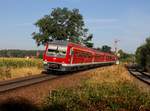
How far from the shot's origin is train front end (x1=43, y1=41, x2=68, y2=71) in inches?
1334

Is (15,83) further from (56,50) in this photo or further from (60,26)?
(60,26)

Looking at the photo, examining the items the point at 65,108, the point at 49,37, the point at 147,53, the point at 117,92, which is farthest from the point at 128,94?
the point at 49,37

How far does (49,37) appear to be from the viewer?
3273 inches

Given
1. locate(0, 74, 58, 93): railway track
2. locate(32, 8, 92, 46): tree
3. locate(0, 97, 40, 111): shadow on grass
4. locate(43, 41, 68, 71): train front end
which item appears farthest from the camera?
locate(32, 8, 92, 46): tree

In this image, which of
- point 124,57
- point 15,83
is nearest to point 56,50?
point 15,83

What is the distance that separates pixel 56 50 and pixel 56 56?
59cm

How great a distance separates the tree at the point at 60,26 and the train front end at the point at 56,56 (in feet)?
155

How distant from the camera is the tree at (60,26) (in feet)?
274

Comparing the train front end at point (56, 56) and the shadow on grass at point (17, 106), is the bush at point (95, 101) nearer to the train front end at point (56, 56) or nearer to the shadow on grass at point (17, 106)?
the shadow on grass at point (17, 106)

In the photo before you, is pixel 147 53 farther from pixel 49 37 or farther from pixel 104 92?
pixel 104 92

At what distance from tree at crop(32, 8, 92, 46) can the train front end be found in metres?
47.3

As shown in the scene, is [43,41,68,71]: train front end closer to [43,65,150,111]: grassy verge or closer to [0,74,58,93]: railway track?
[0,74,58,93]: railway track

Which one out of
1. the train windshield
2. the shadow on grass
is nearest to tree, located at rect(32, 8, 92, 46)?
the train windshield

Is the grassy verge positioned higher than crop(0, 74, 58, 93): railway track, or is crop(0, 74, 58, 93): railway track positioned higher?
the grassy verge
